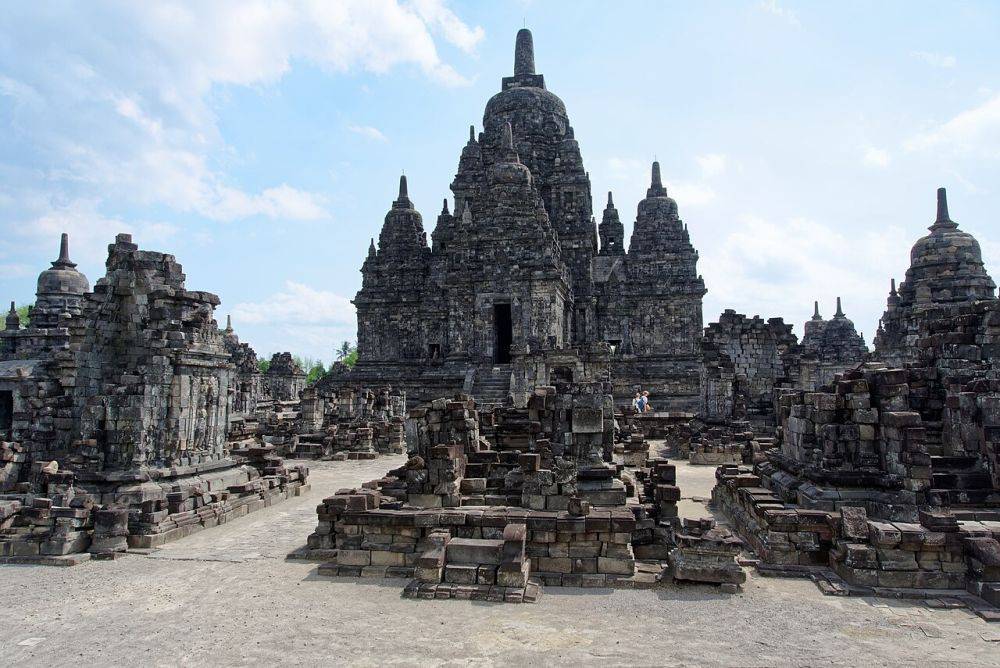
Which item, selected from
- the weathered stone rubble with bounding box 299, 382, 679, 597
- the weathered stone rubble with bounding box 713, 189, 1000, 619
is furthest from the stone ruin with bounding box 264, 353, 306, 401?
the weathered stone rubble with bounding box 713, 189, 1000, 619

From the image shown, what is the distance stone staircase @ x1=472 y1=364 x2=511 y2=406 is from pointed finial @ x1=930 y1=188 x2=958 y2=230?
671 inches

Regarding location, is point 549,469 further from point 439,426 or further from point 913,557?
point 913,557

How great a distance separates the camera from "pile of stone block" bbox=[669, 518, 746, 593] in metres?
6.61

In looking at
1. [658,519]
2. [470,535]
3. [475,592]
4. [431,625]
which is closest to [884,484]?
[658,519]

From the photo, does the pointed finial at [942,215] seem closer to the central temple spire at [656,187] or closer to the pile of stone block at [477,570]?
the central temple spire at [656,187]

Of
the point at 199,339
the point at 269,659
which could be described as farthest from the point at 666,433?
the point at 269,659

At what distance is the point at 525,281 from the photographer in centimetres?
2625

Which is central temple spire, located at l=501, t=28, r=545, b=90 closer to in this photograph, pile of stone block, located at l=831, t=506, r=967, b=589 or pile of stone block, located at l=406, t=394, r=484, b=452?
pile of stone block, located at l=406, t=394, r=484, b=452

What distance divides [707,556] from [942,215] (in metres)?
23.6

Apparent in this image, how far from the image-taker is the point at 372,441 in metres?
20.2

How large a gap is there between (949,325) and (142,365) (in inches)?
597

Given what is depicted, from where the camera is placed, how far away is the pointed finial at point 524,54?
125ft

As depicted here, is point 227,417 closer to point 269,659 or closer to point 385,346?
point 269,659

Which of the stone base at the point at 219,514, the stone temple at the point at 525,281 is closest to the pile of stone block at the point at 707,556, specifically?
the stone base at the point at 219,514
